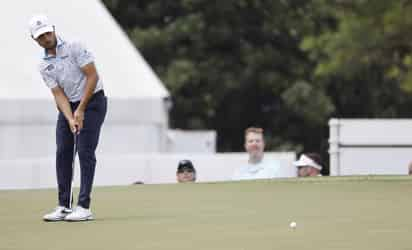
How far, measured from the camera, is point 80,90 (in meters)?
12.3

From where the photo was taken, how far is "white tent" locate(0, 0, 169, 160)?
2427cm

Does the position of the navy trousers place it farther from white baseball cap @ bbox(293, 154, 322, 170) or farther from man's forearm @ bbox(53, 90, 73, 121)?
white baseball cap @ bbox(293, 154, 322, 170)

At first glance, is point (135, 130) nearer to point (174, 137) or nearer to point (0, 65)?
point (0, 65)

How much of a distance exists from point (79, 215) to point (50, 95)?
12.3 meters

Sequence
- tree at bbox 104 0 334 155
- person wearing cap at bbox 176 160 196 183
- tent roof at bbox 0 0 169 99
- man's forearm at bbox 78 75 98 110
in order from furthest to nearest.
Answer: tree at bbox 104 0 334 155 < tent roof at bbox 0 0 169 99 < person wearing cap at bbox 176 160 196 183 < man's forearm at bbox 78 75 98 110

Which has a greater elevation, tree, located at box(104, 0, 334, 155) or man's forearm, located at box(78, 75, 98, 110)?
tree, located at box(104, 0, 334, 155)

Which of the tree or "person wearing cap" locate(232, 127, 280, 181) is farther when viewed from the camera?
the tree

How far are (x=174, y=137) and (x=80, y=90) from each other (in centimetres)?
1848

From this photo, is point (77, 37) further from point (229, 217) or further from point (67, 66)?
point (229, 217)

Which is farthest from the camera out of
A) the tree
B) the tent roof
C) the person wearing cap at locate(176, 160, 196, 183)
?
the tree

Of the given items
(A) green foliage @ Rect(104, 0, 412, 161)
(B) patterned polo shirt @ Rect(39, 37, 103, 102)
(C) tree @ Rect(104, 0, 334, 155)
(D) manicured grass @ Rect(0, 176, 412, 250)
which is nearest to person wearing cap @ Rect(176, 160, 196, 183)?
(D) manicured grass @ Rect(0, 176, 412, 250)

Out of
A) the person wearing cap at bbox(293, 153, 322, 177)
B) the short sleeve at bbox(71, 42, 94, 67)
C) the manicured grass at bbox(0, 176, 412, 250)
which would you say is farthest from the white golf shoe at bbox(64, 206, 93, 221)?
the person wearing cap at bbox(293, 153, 322, 177)

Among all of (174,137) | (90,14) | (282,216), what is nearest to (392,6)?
(174,137)

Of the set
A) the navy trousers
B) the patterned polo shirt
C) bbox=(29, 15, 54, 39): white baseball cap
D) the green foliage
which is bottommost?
the navy trousers
